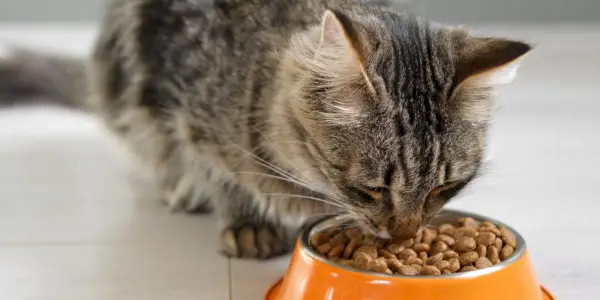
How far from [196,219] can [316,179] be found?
1.83 ft

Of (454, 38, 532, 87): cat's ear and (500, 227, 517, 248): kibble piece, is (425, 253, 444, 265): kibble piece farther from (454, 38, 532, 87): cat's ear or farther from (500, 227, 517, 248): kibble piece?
(454, 38, 532, 87): cat's ear

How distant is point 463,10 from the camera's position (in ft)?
10.7

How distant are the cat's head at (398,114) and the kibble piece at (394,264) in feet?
0.17

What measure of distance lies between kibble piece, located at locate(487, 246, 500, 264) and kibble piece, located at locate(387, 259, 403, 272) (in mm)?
147

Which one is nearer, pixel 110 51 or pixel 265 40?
pixel 265 40

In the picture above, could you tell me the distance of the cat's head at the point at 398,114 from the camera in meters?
1.21

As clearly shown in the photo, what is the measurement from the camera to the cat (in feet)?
3.99

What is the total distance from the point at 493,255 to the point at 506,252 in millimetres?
24

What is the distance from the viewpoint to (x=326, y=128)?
1280 millimetres

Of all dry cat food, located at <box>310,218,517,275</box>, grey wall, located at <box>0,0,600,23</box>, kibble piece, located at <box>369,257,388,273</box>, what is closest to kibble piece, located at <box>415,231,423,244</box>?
→ dry cat food, located at <box>310,218,517,275</box>

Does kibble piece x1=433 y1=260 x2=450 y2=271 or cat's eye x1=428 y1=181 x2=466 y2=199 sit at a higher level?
cat's eye x1=428 y1=181 x2=466 y2=199

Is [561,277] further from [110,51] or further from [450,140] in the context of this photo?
[110,51]

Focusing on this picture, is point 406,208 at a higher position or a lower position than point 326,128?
lower

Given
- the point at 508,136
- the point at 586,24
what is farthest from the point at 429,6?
the point at 508,136
